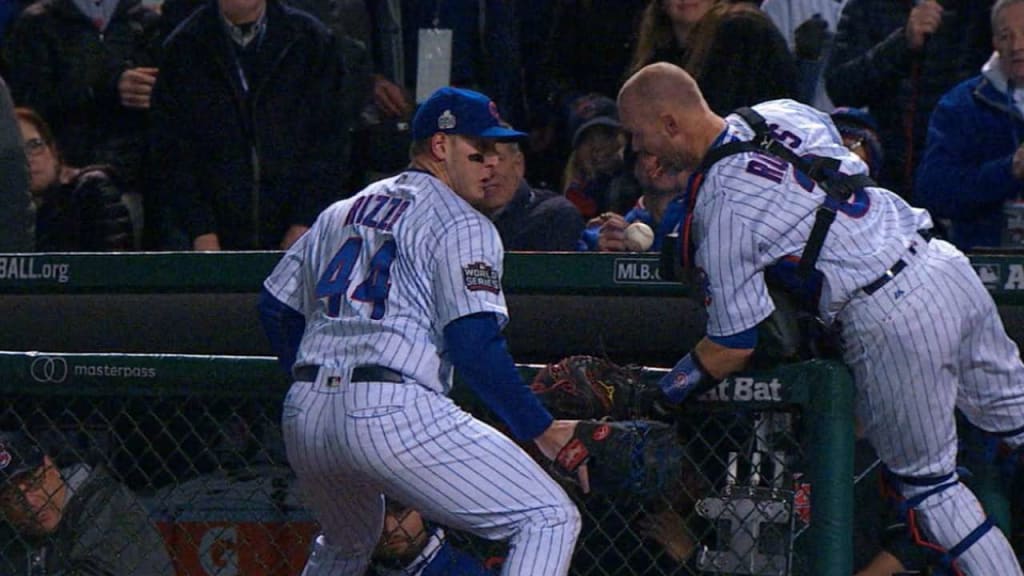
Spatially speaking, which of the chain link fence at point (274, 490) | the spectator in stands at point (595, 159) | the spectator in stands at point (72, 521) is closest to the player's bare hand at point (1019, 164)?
the chain link fence at point (274, 490)

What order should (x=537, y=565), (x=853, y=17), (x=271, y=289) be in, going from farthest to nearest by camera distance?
(x=853, y=17), (x=271, y=289), (x=537, y=565)

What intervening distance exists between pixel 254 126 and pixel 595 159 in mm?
1237

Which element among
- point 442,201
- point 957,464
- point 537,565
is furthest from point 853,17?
point 537,565

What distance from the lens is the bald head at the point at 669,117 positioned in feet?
15.3

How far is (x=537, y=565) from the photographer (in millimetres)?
4055

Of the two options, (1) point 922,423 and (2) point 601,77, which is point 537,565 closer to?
(1) point 922,423

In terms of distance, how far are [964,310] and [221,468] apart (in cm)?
194

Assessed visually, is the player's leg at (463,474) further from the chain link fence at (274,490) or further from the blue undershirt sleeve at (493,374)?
the chain link fence at (274,490)

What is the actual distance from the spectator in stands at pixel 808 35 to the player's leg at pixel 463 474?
3.19 metres

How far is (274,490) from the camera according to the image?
16.3ft

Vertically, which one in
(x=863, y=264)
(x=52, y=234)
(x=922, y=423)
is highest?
(x=863, y=264)

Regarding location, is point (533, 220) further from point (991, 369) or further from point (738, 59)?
point (991, 369)

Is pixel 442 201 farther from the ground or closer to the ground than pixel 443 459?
farther from the ground

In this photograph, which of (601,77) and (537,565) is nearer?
(537,565)
